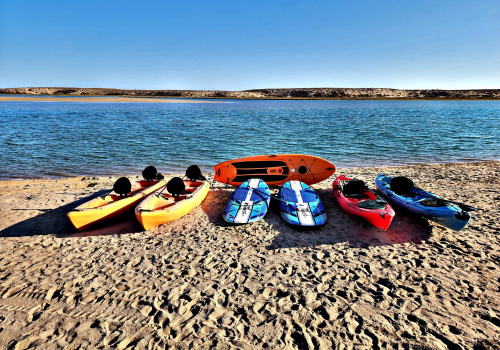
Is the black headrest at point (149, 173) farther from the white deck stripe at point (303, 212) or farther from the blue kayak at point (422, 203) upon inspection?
the blue kayak at point (422, 203)

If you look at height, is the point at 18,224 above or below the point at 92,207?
below

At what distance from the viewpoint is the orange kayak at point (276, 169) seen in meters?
9.38

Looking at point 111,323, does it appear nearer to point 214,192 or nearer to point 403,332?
point 403,332

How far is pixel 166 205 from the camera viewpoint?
24.5 ft

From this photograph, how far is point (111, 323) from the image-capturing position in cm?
366

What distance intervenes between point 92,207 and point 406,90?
16004 centimetres

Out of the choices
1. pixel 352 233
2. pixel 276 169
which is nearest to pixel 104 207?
pixel 276 169

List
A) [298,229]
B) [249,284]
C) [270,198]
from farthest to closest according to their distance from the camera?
[270,198], [298,229], [249,284]

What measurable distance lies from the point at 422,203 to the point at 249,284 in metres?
5.02

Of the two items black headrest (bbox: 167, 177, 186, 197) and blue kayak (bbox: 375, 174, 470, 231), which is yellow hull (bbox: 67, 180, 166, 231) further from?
blue kayak (bbox: 375, 174, 470, 231)

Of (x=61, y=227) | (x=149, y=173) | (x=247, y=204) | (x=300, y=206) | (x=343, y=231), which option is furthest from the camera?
(x=149, y=173)

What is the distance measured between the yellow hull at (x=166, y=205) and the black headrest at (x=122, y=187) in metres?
0.82

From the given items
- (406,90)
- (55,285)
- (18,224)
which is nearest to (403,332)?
(55,285)

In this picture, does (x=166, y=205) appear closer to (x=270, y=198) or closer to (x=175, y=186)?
(x=175, y=186)
